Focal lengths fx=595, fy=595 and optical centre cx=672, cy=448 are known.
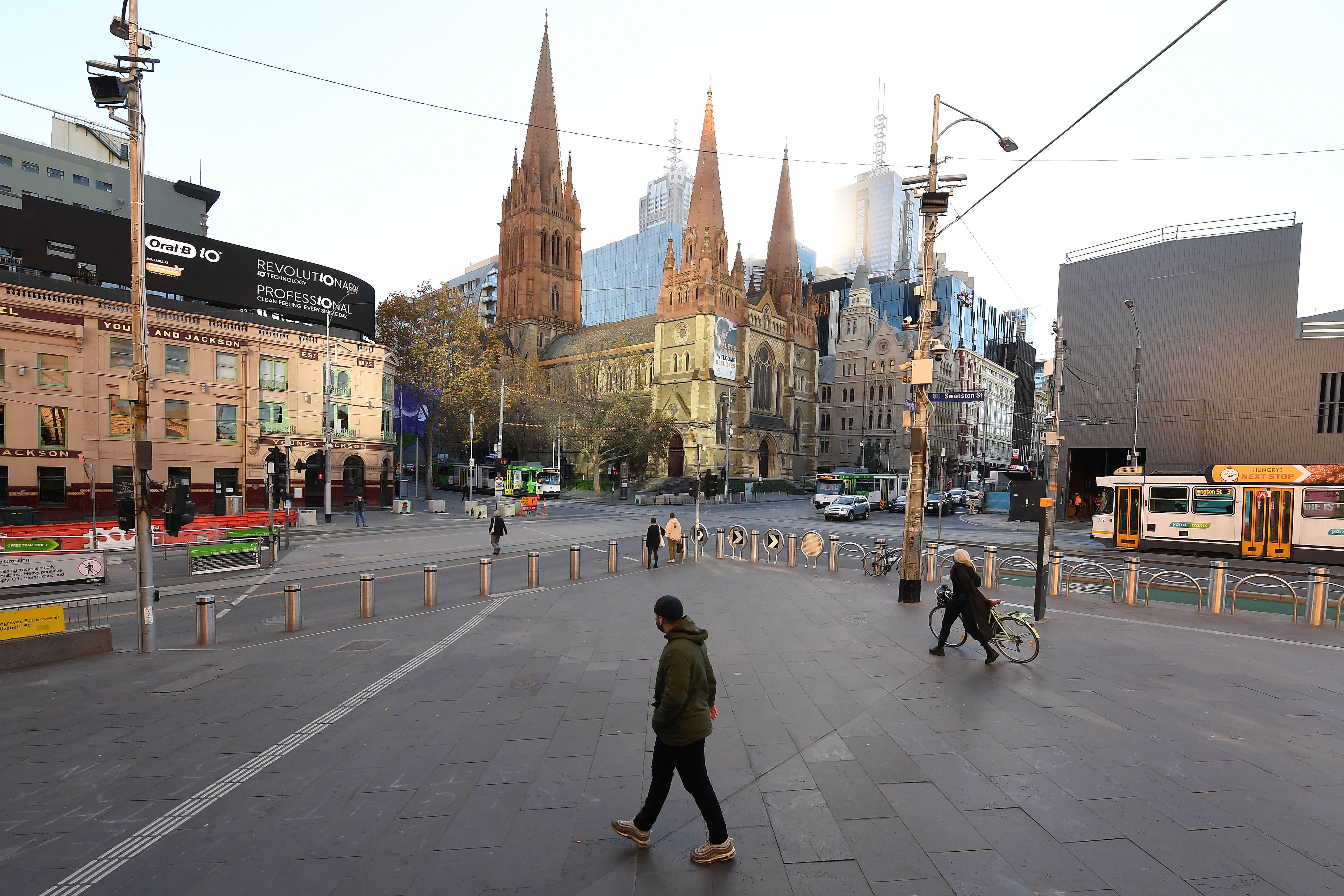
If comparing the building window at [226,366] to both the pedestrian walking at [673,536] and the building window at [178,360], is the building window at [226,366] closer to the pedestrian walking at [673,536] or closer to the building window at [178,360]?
the building window at [178,360]

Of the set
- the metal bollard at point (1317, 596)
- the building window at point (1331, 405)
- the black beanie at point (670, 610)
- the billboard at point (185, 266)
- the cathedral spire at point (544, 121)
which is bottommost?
→ the metal bollard at point (1317, 596)

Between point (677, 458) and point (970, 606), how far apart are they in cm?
5565

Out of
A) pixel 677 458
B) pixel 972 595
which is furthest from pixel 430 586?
pixel 677 458

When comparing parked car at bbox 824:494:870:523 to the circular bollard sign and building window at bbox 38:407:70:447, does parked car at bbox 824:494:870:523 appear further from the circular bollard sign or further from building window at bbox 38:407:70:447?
building window at bbox 38:407:70:447

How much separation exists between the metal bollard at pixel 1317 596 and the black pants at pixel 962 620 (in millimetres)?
7551

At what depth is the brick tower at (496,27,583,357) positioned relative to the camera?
246 feet

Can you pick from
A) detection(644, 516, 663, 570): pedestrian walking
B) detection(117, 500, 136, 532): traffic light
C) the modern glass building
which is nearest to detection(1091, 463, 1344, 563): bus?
detection(644, 516, 663, 570): pedestrian walking

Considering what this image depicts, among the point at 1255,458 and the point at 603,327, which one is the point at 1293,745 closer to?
the point at 1255,458

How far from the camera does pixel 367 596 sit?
11273 millimetres

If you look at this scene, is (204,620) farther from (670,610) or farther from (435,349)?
(435,349)

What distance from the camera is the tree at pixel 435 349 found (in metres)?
39.8

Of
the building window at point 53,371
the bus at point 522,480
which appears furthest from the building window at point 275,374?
the bus at point 522,480

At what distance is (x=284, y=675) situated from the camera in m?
7.96

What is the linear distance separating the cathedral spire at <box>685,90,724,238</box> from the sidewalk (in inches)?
2326
